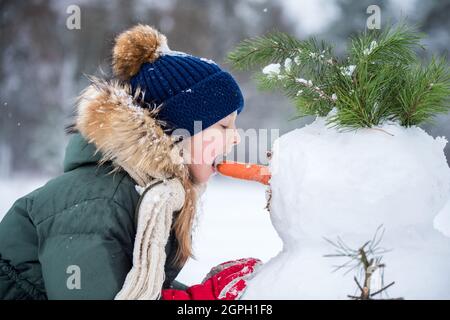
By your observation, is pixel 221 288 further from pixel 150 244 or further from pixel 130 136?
pixel 130 136

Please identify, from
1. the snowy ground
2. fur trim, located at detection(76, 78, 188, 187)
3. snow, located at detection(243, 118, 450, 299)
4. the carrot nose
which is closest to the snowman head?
snow, located at detection(243, 118, 450, 299)

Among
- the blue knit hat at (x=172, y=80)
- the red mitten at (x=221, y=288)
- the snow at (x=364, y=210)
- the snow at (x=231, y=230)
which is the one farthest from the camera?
the snow at (x=231, y=230)

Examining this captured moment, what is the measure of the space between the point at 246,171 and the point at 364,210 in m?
0.31

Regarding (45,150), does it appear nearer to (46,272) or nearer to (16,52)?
(16,52)

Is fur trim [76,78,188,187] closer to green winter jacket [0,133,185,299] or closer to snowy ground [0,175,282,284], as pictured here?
green winter jacket [0,133,185,299]

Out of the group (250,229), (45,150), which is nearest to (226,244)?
(250,229)

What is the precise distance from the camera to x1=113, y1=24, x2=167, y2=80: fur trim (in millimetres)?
1051

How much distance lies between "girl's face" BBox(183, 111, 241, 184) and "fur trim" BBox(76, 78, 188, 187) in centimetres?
7

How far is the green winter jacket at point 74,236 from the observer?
0.84 metres

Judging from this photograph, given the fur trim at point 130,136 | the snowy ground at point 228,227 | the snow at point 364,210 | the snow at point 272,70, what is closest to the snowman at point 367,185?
the snow at point 364,210

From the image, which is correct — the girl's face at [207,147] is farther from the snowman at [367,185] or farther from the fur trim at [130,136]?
the snowman at [367,185]

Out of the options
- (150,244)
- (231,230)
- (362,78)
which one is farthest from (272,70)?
(231,230)

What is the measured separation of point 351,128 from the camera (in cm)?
83
